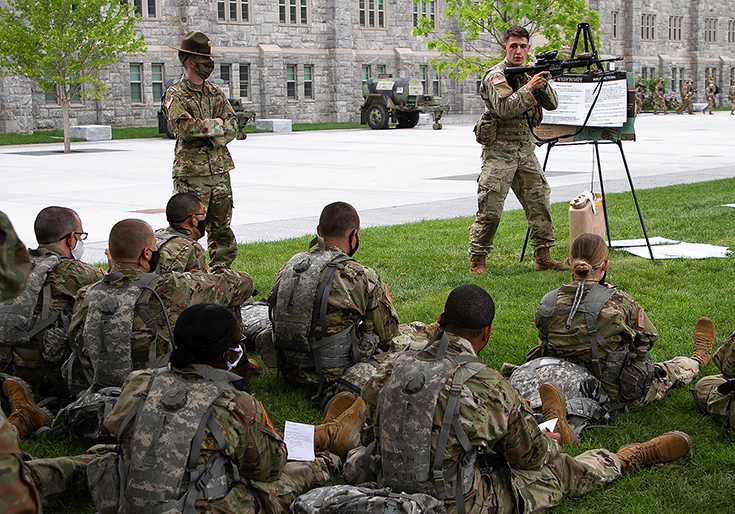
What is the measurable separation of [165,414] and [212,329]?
1.21 ft

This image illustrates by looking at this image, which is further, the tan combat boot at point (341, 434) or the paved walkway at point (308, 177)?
the paved walkway at point (308, 177)

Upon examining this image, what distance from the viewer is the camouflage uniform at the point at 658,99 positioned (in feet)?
170

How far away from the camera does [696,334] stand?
19.2ft

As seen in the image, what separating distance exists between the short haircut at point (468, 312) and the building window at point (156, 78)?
36923 mm

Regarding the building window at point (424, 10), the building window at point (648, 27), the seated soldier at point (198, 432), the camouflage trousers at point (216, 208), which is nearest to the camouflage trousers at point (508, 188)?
the camouflage trousers at point (216, 208)

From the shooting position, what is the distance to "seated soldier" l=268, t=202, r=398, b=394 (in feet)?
15.9

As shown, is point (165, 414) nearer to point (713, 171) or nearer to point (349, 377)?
point (349, 377)

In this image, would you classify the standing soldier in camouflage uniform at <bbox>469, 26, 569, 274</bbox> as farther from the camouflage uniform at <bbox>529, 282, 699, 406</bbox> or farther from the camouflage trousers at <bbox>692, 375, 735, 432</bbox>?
the camouflage trousers at <bbox>692, 375, 735, 432</bbox>

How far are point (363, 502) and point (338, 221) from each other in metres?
2.15

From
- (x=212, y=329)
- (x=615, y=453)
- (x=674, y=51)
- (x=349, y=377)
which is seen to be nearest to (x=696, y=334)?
(x=615, y=453)

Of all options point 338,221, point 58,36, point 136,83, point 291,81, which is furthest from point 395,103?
point 338,221

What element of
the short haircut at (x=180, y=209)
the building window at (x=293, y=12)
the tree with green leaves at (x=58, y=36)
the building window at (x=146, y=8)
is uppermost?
the building window at (x=293, y=12)

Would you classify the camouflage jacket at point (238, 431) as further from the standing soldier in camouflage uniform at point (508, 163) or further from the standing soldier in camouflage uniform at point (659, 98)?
the standing soldier in camouflage uniform at point (659, 98)

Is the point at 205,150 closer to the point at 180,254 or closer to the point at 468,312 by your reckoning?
the point at 180,254
